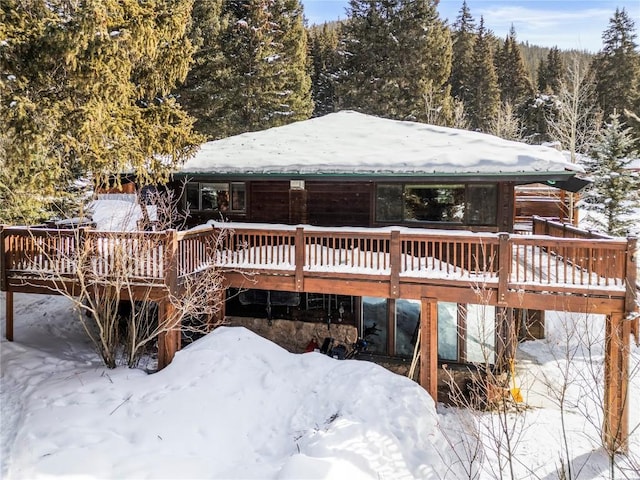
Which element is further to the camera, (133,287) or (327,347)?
(327,347)

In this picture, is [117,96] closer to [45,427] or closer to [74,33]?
[74,33]

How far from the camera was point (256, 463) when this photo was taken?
23.5 ft

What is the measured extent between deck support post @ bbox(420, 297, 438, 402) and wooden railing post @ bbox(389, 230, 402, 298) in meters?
0.80

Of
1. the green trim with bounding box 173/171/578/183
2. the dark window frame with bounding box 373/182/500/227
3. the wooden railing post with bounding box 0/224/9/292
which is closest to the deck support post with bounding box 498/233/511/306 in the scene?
the green trim with bounding box 173/171/578/183

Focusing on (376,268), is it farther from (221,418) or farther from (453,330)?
(221,418)

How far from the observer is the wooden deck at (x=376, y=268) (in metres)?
8.27

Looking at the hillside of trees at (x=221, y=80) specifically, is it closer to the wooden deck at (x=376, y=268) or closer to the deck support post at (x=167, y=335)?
the wooden deck at (x=376, y=268)

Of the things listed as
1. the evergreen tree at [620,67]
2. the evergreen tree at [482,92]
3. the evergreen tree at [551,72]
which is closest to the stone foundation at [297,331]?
the evergreen tree at [482,92]

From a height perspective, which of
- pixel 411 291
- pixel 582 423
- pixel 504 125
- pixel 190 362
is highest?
pixel 504 125

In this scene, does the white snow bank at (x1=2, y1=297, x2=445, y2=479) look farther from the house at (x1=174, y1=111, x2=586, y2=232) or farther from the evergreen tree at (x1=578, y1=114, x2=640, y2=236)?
the evergreen tree at (x1=578, y1=114, x2=640, y2=236)

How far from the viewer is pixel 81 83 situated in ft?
25.8

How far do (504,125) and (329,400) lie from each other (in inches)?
1091

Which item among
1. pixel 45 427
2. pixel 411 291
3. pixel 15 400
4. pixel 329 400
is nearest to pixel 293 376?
pixel 329 400

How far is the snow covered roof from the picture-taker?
1006cm
